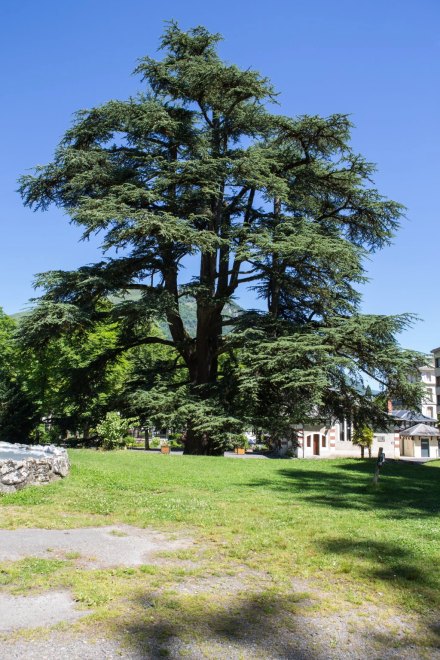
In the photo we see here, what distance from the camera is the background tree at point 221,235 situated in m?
19.3

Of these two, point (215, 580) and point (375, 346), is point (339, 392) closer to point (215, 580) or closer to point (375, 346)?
point (375, 346)

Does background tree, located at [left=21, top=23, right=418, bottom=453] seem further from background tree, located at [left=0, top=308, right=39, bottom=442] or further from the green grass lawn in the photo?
background tree, located at [left=0, top=308, right=39, bottom=442]

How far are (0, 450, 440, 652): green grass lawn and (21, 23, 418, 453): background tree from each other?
543cm

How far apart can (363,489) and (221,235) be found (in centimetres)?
1265

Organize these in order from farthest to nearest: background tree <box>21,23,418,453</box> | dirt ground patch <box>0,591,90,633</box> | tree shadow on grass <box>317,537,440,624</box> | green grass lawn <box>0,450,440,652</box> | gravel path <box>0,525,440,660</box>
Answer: background tree <box>21,23,418,453</box> → green grass lawn <box>0,450,440,652</box> → tree shadow on grass <box>317,537,440,624</box> → dirt ground patch <box>0,591,90,633</box> → gravel path <box>0,525,440,660</box>

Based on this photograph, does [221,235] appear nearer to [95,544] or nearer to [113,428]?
[113,428]

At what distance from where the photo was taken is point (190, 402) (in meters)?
20.1

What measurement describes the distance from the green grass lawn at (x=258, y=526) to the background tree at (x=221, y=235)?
214 inches

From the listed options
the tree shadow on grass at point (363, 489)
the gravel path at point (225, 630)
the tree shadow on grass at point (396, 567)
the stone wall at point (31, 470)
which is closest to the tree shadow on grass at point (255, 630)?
the gravel path at point (225, 630)

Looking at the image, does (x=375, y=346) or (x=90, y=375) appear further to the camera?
(x=90, y=375)

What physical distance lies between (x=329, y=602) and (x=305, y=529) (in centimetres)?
265

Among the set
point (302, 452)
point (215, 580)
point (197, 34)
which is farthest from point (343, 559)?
point (302, 452)

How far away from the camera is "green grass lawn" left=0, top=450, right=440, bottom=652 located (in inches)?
207

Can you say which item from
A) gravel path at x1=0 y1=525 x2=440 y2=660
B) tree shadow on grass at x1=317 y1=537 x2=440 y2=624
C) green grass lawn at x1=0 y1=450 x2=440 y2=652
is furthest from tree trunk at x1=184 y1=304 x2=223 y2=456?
gravel path at x1=0 y1=525 x2=440 y2=660
